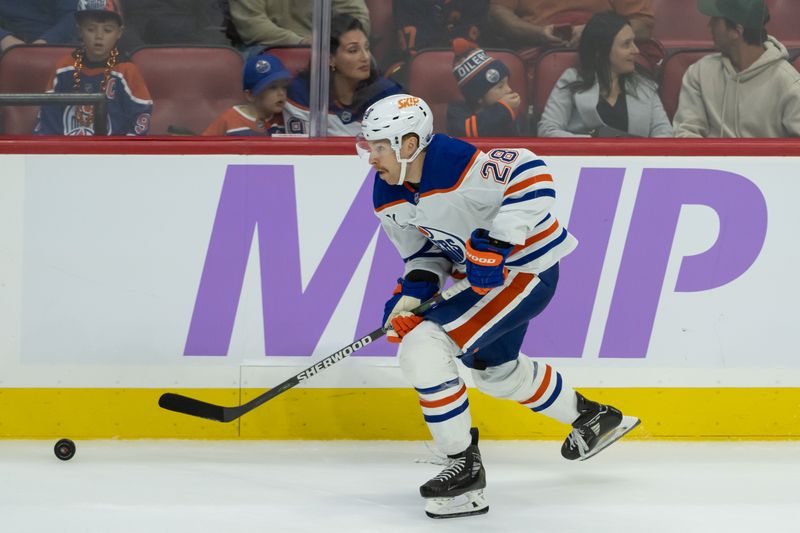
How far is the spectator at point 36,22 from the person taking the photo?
3596 mm

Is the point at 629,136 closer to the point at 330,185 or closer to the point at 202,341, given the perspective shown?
the point at 330,185

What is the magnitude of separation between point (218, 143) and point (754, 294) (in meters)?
1.86

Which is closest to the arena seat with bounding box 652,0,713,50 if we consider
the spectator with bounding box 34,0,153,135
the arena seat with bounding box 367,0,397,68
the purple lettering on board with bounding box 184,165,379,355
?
the arena seat with bounding box 367,0,397,68

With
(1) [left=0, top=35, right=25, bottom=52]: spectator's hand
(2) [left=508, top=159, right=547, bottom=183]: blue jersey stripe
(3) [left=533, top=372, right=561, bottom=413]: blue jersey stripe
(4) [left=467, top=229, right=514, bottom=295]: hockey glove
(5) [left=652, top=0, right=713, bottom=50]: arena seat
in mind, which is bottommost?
(3) [left=533, top=372, right=561, bottom=413]: blue jersey stripe

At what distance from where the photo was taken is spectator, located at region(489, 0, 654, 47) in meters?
3.64

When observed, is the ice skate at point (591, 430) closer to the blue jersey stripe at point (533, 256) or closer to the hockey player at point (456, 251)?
the hockey player at point (456, 251)

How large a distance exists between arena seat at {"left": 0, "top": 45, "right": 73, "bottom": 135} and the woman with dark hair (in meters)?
0.81

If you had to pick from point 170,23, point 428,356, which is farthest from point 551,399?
point 170,23

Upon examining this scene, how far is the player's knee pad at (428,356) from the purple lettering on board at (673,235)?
864 mm

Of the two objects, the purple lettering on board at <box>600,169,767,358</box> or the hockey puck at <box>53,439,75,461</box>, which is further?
the purple lettering on board at <box>600,169,767,358</box>

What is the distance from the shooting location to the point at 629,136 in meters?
3.62

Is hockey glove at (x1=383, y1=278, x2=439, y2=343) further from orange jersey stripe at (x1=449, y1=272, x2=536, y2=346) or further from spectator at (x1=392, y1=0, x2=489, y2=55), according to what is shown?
spectator at (x1=392, y1=0, x2=489, y2=55)

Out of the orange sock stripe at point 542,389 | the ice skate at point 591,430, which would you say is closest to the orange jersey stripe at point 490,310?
the orange sock stripe at point 542,389

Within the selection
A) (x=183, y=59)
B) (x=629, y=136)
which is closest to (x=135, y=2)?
(x=183, y=59)
